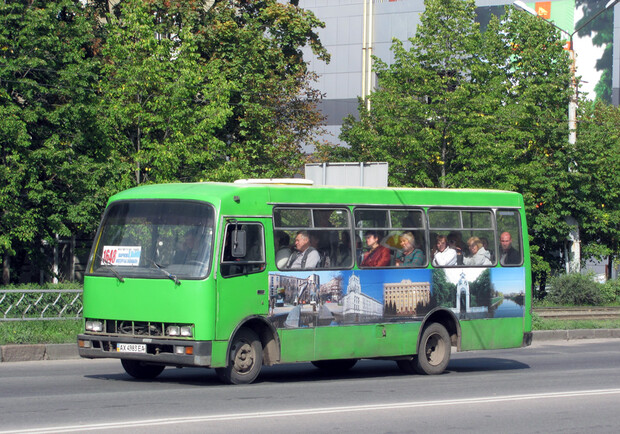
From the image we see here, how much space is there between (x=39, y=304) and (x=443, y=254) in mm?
8191

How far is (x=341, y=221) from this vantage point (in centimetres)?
1322

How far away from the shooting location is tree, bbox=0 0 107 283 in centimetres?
2369

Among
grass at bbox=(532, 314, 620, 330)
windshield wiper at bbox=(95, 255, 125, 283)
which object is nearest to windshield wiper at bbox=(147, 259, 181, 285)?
windshield wiper at bbox=(95, 255, 125, 283)

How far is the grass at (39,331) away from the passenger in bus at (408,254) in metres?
6.30

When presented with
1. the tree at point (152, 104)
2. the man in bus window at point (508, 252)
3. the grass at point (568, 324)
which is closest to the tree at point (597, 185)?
the grass at point (568, 324)

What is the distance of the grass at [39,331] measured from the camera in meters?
15.8

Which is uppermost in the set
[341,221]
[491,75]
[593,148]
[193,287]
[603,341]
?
[491,75]

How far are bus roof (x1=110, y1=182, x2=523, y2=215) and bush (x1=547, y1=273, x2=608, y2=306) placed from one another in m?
18.8

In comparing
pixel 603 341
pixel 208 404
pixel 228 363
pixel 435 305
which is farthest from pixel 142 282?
pixel 603 341

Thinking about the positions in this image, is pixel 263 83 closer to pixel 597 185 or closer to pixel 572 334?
pixel 597 185

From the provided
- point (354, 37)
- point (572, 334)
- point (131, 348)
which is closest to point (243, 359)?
point (131, 348)

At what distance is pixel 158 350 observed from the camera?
447 inches

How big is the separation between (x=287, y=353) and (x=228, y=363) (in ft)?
3.23

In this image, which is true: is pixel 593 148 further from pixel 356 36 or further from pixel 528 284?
pixel 356 36
